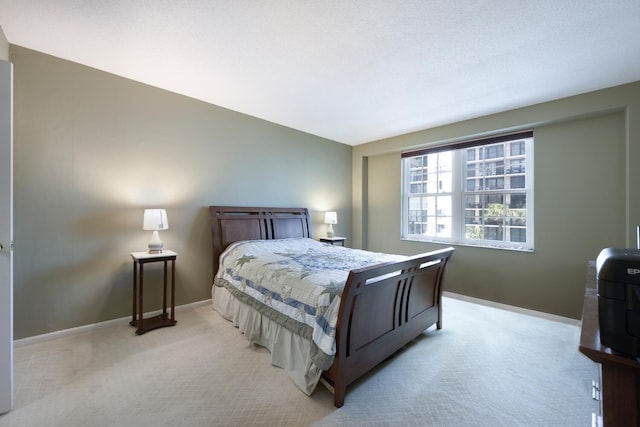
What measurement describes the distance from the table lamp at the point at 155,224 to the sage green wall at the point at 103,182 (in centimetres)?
28

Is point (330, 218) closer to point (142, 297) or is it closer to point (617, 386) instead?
point (142, 297)

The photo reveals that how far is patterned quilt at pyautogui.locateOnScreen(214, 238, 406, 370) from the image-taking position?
1823 mm

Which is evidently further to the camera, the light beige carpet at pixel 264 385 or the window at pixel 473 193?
→ the window at pixel 473 193

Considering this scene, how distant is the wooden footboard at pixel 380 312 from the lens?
1.74m

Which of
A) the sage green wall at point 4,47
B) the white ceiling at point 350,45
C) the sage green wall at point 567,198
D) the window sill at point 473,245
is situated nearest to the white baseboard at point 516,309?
the sage green wall at point 567,198

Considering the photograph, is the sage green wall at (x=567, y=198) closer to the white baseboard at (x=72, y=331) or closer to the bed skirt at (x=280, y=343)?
the bed skirt at (x=280, y=343)

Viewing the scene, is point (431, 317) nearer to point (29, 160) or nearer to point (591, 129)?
point (591, 129)

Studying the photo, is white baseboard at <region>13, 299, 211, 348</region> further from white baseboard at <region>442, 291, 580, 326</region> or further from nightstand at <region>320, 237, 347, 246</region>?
white baseboard at <region>442, 291, 580, 326</region>

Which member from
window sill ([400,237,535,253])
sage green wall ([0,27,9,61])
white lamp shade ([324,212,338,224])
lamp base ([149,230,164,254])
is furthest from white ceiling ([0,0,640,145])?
white lamp shade ([324,212,338,224])

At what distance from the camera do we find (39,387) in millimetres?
1860

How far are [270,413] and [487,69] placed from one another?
334cm

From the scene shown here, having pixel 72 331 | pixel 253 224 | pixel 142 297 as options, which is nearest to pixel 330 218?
pixel 253 224

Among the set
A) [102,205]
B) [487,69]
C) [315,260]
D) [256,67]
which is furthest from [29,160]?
[487,69]

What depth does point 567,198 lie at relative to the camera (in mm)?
3184
